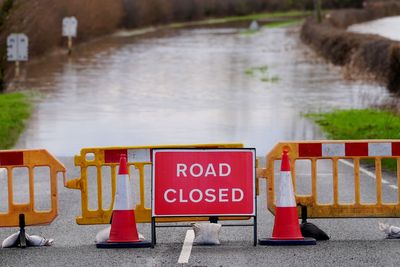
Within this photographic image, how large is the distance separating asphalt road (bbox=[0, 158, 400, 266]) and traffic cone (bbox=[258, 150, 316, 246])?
4.1 inches

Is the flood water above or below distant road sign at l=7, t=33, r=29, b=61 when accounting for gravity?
below

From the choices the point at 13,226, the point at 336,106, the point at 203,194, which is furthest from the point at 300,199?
the point at 336,106

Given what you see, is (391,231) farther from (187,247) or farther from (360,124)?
(360,124)

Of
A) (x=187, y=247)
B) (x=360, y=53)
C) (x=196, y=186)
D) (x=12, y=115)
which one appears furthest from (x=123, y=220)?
(x=360, y=53)

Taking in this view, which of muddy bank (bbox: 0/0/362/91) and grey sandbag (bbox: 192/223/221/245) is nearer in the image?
grey sandbag (bbox: 192/223/221/245)

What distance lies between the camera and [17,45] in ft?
118

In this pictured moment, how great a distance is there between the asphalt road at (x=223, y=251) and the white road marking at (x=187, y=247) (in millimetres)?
46

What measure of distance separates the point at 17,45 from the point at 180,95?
15.9 feet

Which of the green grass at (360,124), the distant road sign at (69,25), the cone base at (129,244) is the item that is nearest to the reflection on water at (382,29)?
the distant road sign at (69,25)

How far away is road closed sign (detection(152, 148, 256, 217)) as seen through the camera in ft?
37.9

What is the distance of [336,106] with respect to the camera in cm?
3097

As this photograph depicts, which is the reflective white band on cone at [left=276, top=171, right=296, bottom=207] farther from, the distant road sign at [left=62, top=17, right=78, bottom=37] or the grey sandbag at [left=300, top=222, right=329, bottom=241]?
the distant road sign at [left=62, top=17, right=78, bottom=37]

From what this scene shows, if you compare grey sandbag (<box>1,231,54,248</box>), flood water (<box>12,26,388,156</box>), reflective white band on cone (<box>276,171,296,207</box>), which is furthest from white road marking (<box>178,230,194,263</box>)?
flood water (<box>12,26,388,156</box>)

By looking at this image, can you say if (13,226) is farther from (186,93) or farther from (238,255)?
(186,93)
